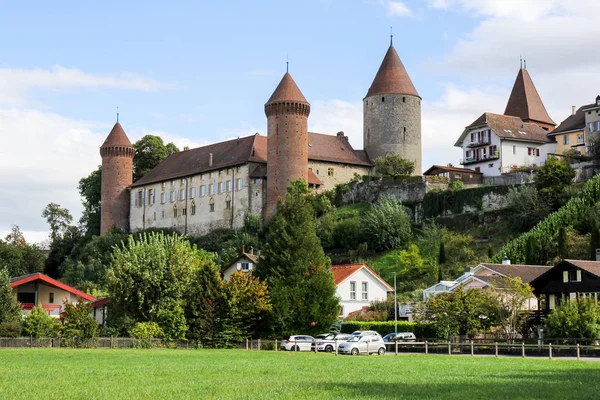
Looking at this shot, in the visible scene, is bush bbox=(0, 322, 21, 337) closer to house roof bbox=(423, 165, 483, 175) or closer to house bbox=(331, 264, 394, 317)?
house bbox=(331, 264, 394, 317)

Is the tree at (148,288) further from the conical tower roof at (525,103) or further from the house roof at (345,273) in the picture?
the conical tower roof at (525,103)

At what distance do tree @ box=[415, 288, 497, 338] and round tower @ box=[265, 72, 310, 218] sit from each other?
43253mm

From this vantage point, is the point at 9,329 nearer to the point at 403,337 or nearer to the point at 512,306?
the point at 403,337

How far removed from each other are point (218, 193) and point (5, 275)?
4799 cm

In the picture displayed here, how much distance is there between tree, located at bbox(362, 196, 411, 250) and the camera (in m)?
77.7

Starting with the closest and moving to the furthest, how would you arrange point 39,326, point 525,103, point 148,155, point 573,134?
point 39,326
point 573,134
point 525,103
point 148,155

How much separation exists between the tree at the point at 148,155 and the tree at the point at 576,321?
266ft

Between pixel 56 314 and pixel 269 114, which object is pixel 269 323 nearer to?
pixel 56 314

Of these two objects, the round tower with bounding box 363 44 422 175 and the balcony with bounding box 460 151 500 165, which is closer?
the balcony with bounding box 460 151 500 165

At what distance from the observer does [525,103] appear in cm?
10125

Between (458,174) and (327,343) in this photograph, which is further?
(458,174)

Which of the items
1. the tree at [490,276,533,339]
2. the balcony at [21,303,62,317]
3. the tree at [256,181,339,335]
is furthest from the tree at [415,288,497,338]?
the balcony at [21,303,62,317]

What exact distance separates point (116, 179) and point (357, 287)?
2079 inches

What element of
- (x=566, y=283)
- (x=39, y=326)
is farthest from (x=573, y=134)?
(x=39, y=326)
